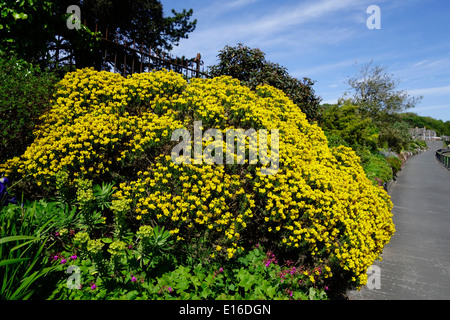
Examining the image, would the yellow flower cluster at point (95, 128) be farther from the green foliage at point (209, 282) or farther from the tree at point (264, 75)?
the tree at point (264, 75)

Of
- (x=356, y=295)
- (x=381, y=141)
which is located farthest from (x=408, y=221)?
(x=381, y=141)

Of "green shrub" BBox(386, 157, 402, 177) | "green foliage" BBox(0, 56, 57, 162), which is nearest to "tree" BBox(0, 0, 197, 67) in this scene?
"green foliage" BBox(0, 56, 57, 162)

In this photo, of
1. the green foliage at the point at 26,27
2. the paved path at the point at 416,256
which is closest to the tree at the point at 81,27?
the green foliage at the point at 26,27

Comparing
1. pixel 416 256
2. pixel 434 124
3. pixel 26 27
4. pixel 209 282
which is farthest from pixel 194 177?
pixel 434 124

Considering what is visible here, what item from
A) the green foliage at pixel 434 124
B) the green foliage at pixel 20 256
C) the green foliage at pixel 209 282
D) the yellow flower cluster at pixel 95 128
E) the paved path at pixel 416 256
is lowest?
the paved path at pixel 416 256

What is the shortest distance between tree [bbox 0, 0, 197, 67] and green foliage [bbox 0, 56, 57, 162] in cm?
202

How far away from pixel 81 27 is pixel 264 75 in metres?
5.83

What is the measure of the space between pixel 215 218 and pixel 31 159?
294 cm

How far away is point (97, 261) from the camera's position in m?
3.01

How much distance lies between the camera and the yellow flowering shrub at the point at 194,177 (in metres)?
3.83

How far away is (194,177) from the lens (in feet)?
12.5

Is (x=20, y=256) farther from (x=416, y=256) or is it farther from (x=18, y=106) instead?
(x=416, y=256)

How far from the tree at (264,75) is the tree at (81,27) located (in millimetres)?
3956
